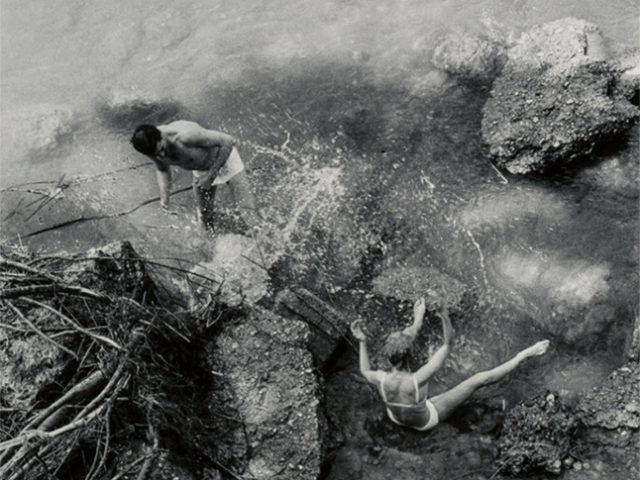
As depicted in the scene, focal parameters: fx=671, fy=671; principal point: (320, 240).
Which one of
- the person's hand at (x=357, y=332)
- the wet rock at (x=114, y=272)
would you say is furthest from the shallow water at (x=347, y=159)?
the wet rock at (x=114, y=272)

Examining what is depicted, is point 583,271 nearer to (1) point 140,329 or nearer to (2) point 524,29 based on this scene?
(2) point 524,29

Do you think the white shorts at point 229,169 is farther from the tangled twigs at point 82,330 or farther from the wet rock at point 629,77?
the wet rock at point 629,77

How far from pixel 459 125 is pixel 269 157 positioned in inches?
84.4

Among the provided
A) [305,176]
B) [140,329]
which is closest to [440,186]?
[305,176]

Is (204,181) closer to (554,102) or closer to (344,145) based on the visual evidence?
(344,145)

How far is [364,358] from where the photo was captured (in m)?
5.82

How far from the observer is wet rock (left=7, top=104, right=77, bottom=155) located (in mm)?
8461

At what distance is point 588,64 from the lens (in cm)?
694

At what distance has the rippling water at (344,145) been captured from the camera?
6.29 metres

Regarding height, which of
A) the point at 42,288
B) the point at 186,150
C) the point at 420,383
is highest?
the point at 186,150

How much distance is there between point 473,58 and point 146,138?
384 centimetres

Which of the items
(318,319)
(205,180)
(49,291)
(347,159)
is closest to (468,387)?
(318,319)

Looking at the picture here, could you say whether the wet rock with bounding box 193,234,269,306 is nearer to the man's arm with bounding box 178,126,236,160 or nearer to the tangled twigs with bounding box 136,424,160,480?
the man's arm with bounding box 178,126,236,160

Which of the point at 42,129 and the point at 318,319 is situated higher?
the point at 42,129
